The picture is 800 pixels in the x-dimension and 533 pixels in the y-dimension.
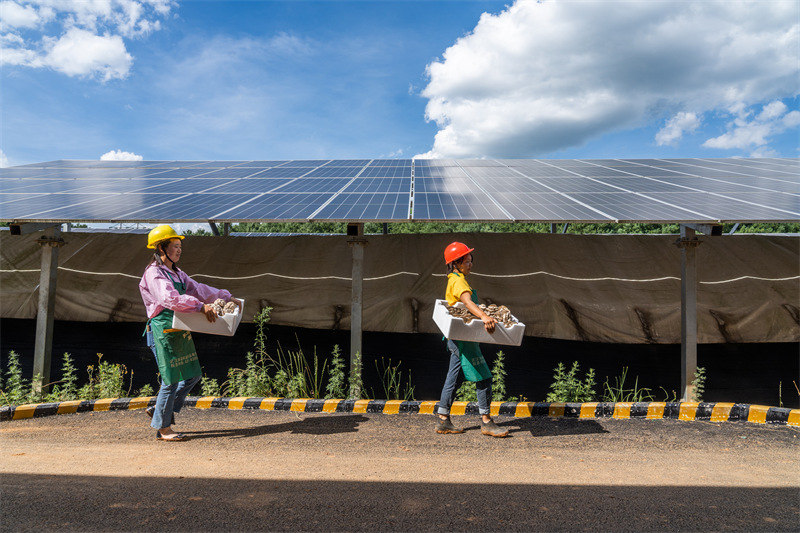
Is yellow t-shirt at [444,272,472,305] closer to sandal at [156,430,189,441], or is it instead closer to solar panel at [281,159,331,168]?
sandal at [156,430,189,441]

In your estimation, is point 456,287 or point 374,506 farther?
point 456,287

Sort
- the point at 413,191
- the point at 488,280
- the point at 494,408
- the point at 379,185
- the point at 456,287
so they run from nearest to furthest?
the point at 456,287
the point at 494,408
the point at 413,191
the point at 379,185
the point at 488,280

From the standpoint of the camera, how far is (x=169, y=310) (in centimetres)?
400

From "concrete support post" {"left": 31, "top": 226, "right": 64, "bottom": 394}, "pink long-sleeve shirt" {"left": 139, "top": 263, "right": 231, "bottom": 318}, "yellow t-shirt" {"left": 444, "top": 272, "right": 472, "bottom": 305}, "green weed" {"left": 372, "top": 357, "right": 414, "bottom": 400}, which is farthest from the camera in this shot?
"green weed" {"left": 372, "top": 357, "right": 414, "bottom": 400}

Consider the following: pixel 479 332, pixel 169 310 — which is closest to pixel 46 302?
pixel 169 310

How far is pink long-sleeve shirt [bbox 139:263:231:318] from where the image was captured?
3.69 m

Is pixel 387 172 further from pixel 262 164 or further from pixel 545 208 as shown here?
pixel 545 208

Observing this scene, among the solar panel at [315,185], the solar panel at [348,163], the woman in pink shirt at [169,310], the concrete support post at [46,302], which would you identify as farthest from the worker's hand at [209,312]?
the solar panel at [348,163]

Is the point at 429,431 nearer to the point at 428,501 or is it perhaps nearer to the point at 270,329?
the point at 428,501

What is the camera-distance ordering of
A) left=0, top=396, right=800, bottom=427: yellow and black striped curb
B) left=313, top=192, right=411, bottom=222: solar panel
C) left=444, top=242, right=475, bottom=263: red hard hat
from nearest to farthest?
left=444, top=242, right=475, bottom=263: red hard hat
left=0, top=396, right=800, bottom=427: yellow and black striped curb
left=313, top=192, right=411, bottom=222: solar panel

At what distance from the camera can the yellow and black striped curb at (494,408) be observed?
4.97 meters

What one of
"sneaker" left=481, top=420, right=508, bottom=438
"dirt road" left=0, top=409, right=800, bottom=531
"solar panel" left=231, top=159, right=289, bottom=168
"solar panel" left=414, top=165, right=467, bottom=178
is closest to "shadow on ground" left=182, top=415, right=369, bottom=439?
"dirt road" left=0, top=409, right=800, bottom=531

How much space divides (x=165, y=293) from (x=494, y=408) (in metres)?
3.93

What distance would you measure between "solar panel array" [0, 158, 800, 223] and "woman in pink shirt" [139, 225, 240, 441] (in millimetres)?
1149
